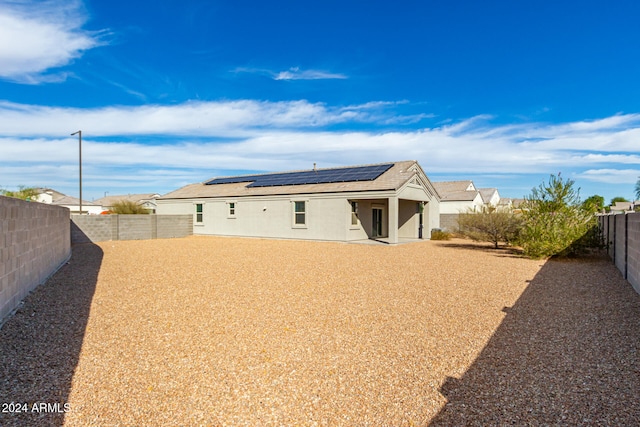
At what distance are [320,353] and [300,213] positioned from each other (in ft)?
59.4

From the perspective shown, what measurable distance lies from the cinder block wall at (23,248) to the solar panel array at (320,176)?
1494 cm

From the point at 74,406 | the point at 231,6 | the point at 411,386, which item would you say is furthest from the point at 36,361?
the point at 231,6

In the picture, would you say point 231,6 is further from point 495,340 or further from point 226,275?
point 495,340

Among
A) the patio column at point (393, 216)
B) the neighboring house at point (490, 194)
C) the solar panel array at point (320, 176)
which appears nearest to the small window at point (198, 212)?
the solar panel array at point (320, 176)

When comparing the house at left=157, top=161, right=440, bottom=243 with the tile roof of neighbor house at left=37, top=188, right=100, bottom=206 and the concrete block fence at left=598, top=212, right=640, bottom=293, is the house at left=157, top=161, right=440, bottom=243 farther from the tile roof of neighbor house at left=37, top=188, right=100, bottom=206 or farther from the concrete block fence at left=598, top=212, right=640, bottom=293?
the tile roof of neighbor house at left=37, top=188, right=100, bottom=206

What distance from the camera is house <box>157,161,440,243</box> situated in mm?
21000

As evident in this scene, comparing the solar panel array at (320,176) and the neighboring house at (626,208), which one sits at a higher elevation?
the solar panel array at (320,176)

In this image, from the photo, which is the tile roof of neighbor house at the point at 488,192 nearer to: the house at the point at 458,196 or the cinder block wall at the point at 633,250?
the house at the point at 458,196

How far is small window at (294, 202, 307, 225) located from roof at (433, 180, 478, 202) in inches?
858

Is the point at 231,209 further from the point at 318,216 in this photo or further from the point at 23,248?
the point at 23,248

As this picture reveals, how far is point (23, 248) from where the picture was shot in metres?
7.34

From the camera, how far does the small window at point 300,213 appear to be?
75.0 ft

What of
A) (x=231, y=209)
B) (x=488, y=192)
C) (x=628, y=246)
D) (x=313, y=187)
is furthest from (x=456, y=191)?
(x=628, y=246)

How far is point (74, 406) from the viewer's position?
365 cm
